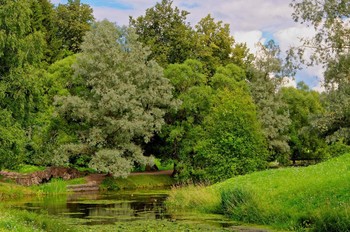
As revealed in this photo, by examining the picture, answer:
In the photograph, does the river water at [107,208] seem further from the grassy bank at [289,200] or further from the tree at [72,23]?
the tree at [72,23]

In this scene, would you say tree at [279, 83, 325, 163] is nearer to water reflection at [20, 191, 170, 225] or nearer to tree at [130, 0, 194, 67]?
tree at [130, 0, 194, 67]

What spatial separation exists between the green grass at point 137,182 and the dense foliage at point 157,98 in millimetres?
2231

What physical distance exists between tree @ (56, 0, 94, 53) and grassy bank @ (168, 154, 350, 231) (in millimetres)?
55089

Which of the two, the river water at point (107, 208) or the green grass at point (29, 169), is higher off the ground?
the green grass at point (29, 169)

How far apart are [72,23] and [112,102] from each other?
38.3 meters

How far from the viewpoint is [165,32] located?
64.3 metres

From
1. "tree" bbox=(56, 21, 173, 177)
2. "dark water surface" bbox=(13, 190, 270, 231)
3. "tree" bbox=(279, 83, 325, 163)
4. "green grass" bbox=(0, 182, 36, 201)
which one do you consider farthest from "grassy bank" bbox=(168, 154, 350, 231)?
"tree" bbox=(279, 83, 325, 163)

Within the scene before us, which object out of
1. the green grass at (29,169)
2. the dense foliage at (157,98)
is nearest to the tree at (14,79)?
the dense foliage at (157,98)

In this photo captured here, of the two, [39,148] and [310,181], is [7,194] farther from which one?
[310,181]

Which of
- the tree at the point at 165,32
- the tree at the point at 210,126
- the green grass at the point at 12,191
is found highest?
the tree at the point at 165,32

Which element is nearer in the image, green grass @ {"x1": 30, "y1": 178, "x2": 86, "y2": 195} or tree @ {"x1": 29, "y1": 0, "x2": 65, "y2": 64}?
green grass @ {"x1": 30, "y1": 178, "x2": 86, "y2": 195}

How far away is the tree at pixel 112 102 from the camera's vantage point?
5169 cm

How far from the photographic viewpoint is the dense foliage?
4138 cm

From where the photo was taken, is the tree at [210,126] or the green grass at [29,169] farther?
the green grass at [29,169]
